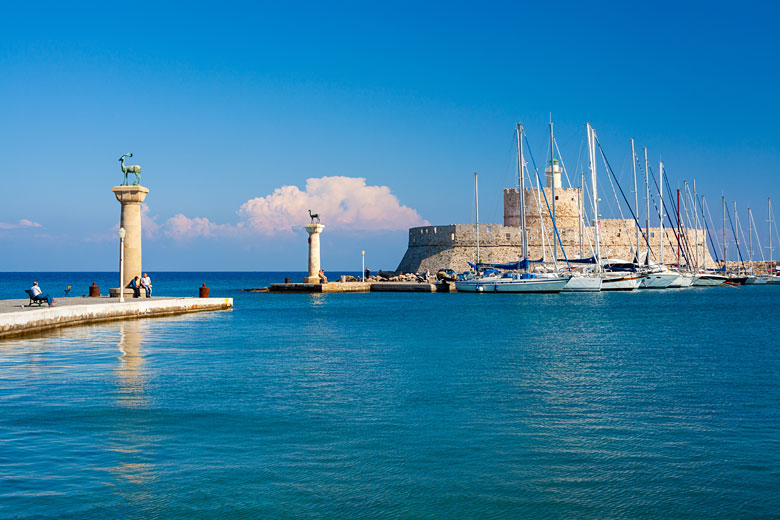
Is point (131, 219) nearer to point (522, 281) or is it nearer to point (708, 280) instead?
point (522, 281)

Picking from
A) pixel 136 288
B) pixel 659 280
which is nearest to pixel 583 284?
pixel 659 280

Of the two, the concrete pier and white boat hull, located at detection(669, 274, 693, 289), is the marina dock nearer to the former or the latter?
white boat hull, located at detection(669, 274, 693, 289)

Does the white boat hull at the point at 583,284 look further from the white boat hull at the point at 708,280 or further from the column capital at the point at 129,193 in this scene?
the column capital at the point at 129,193

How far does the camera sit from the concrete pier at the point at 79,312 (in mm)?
15477

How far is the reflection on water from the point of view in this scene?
930 centimetres

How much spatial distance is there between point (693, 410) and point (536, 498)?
3904 mm

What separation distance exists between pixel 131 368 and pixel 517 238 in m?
43.6

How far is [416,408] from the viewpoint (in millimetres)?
8977

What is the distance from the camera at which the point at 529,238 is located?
2110 inches

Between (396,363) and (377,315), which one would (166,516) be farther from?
(377,315)

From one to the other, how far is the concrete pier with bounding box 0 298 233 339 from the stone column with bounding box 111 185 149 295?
1.99m

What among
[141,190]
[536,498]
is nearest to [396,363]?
[536,498]

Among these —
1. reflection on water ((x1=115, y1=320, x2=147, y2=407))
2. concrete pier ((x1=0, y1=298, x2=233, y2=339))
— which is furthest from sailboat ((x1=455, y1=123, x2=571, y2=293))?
reflection on water ((x1=115, y1=320, x2=147, y2=407))

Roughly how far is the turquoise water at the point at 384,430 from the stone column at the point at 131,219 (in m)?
8.72
